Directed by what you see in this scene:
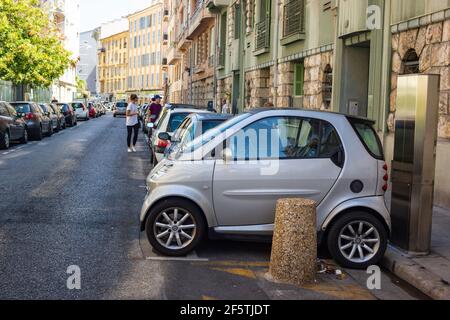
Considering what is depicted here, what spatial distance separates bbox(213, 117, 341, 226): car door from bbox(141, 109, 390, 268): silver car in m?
0.01

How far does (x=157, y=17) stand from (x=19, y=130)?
8169 centimetres

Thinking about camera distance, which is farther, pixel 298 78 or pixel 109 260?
pixel 298 78

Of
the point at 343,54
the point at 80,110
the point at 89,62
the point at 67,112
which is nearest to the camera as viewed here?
the point at 343,54

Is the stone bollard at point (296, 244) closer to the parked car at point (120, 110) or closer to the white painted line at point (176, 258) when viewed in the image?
the white painted line at point (176, 258)

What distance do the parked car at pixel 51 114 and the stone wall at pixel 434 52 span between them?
20127mm

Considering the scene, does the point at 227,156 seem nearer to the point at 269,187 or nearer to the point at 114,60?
the point at 269,187

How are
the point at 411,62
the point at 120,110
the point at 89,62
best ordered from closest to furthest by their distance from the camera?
1. the point at 411,62
2. the point at 120,110
3. the point at 89,62

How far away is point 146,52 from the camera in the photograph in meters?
106

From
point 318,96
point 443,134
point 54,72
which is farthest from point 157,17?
point 443,134

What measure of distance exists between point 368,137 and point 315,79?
10473 millimetres

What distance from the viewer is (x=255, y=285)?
235 inches

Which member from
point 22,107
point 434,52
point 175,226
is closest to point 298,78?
point 434,52

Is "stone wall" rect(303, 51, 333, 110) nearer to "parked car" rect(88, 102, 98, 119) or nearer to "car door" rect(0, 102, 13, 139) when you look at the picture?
"car door" rect(0, 102, 13, 139)

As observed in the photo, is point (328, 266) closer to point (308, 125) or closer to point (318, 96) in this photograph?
point (308, 125)
